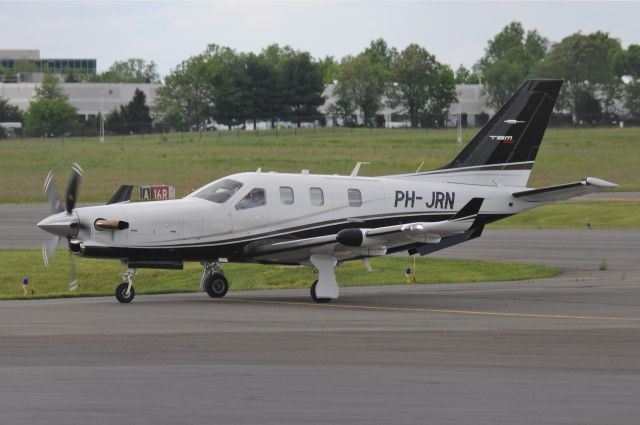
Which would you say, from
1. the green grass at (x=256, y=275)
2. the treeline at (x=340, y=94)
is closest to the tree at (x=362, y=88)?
the treeline at (x=340, y=94)

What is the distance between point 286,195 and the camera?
2395 cm

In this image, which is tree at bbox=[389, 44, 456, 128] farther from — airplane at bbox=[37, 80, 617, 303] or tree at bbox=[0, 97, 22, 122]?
airplane at bbox=[37, 80, 617, 303]

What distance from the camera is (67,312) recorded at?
70.3 ft

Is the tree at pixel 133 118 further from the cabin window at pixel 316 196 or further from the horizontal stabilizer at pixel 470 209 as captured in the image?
the horizontal stabilizer at pixel 470 209

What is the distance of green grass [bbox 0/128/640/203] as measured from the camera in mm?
71438

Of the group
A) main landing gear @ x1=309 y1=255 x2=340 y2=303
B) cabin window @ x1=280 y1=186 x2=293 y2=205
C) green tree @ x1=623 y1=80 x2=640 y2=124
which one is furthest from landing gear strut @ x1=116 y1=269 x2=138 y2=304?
green tree @ x1=623 y1=80 x2=640 y2=124

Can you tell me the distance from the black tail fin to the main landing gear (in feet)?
13.7

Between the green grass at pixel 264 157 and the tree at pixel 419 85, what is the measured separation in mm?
20555

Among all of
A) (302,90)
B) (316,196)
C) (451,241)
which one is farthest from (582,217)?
(302,90)

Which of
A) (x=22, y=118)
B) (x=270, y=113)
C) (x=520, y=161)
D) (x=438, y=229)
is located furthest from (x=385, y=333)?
(x=22, y=118)

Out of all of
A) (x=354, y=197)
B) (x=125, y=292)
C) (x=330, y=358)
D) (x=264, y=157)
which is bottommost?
(x=125, y=292)

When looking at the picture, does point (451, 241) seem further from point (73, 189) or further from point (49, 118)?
point (49, 118)

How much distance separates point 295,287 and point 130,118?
108 m

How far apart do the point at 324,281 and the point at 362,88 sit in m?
112
